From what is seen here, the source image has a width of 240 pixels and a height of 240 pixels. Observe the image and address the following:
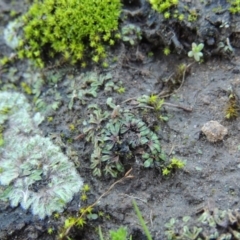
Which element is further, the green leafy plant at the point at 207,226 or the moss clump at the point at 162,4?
the moss clump at the point at 162,4

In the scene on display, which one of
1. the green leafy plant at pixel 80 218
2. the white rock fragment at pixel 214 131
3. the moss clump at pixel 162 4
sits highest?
the moss clump at pixel 162 4

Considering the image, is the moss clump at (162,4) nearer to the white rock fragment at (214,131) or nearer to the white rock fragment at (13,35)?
the white rock fragment at (214,131)

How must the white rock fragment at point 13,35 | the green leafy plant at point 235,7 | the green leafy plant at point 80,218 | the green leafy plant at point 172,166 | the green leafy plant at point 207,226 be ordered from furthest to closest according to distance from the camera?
the white rock fragment at point 13,35
the green leafy plant at point 235,7
the green leafy plant at point 172,166
the green leafy plant at point 80,218
the green leafy plant at point 207,226

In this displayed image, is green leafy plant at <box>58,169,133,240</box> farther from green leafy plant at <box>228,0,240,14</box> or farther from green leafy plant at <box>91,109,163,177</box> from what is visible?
green leafy plant at <box>228,0,240,14</box>

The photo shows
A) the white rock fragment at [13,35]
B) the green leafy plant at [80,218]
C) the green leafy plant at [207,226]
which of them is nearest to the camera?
the green leafy plant at [207,226]

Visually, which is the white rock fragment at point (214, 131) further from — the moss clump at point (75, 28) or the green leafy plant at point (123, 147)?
the moss clump at point (75, 28)

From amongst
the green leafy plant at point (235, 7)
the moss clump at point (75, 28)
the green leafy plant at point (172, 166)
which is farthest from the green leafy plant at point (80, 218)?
the green leafy plant at point (235, 7)

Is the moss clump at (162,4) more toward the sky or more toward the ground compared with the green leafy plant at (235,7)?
more toward the sky

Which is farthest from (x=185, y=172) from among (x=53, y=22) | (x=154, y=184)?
(x=53, y=22)
